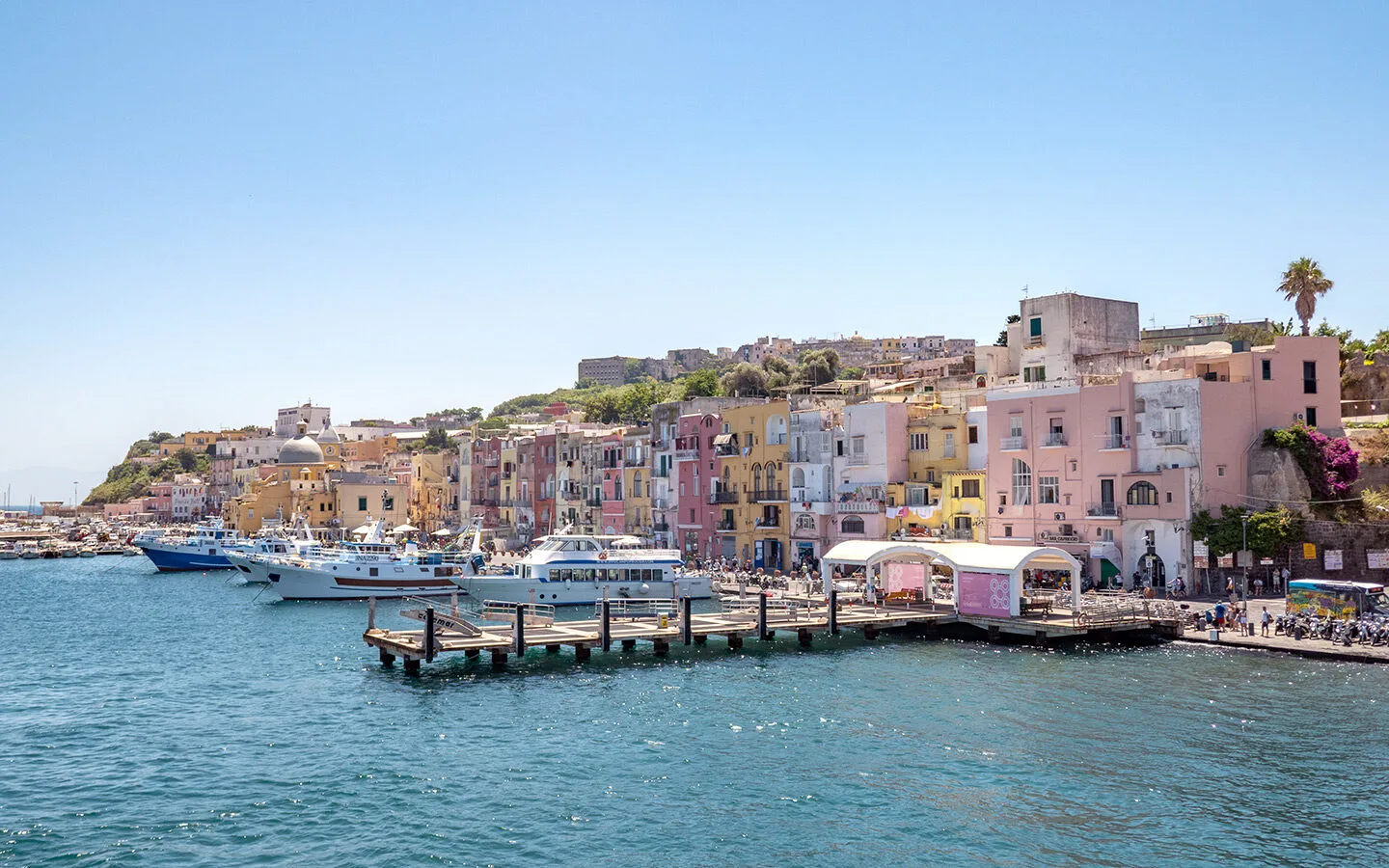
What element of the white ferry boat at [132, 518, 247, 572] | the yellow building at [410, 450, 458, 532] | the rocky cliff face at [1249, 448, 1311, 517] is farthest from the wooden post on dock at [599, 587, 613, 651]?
the yellow building at [410, 450, 458, 532]

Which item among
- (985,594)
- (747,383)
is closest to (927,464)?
(985,594)

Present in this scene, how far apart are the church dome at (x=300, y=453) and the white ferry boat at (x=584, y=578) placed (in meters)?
82.5

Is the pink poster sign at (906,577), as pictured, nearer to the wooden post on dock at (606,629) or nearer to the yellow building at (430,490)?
the wooden post on dock at (606,629)

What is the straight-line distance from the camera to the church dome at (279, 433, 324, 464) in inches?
5669

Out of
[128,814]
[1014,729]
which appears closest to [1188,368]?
Result: [1014,729]

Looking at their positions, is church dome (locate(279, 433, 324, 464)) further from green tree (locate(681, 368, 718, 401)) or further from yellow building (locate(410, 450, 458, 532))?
green tree (locate(681, 368, 718, 401))

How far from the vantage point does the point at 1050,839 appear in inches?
983

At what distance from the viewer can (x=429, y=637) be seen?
4394cm

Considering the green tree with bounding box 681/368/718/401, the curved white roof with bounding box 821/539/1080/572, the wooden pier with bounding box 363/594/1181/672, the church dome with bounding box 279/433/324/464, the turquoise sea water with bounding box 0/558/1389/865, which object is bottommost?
the turquoise sea water with bounding box 0/558/1389/865

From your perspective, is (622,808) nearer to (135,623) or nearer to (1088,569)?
(1088,569)

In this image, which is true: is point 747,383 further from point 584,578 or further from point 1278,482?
point 1278,482

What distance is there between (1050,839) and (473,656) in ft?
89.2

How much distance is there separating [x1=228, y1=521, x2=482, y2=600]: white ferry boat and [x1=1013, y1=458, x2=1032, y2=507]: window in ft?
121

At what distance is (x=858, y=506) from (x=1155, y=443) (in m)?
20.1
